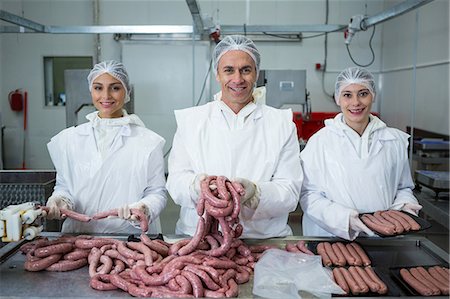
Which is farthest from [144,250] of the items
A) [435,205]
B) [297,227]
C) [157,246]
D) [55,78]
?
[55,78]

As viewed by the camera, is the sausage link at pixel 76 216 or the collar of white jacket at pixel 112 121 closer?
the sausage link at pixel 76 216

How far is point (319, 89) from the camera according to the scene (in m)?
6.96

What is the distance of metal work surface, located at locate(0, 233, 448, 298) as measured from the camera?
1.45m

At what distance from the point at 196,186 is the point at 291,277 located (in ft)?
1.83

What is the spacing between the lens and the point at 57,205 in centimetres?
203

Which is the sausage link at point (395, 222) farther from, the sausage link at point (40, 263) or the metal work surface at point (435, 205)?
the sausage link at point (40, 263)

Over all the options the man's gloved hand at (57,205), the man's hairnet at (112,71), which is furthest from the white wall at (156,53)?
the man's gloved hand at (57,205)

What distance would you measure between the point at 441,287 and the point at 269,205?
2.41 feet

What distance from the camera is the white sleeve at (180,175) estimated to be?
1.93m

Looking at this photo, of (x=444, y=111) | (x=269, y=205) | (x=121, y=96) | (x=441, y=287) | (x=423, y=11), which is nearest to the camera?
(x=441, y=287)

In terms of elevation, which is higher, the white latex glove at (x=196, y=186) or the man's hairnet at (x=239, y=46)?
the man's hairnet at (x=239, y=46)

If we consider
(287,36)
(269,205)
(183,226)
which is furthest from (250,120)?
(287,36)

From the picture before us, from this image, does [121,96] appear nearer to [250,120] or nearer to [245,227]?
[250,120]

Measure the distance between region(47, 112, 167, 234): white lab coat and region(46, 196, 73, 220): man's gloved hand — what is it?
0.10m
